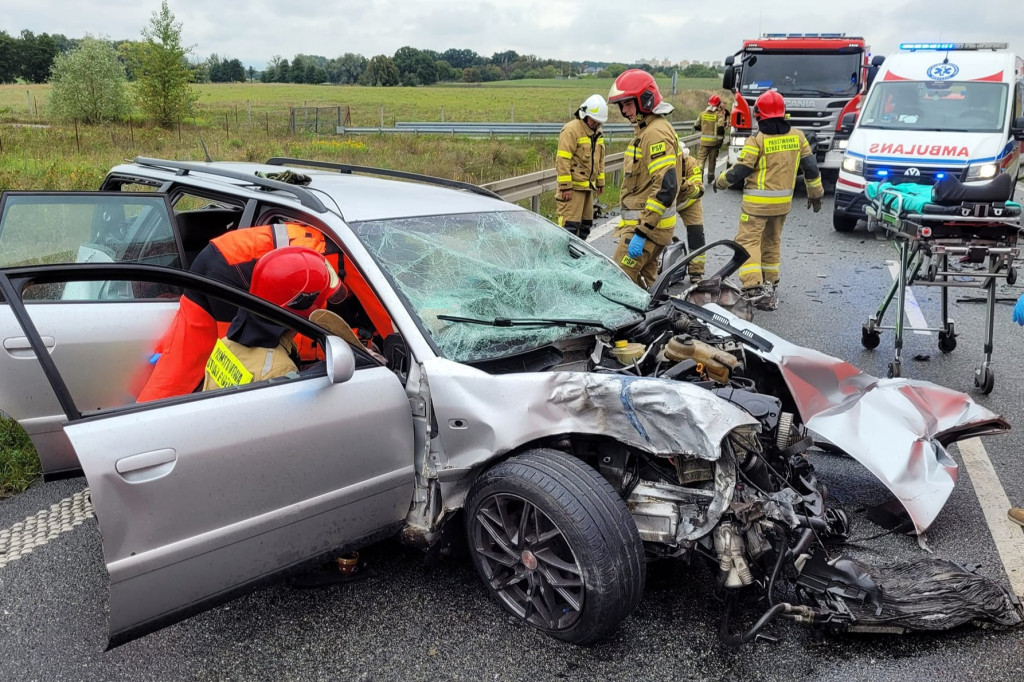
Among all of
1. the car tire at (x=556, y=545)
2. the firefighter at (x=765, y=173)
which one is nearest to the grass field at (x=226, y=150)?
the car tire at (x=556, y=545)

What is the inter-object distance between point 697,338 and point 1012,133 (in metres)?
9.21

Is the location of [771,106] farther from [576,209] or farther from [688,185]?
[576,209]

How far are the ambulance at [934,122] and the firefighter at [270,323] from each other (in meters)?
8.96

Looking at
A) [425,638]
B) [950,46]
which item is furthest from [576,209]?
[950,46]

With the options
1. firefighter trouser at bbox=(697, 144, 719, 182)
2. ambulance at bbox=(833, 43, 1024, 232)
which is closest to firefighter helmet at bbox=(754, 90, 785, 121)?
ambulance at bbox=(833, 43, 1024, 232)

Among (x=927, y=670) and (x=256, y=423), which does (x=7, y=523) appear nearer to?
(x=256, y=423)

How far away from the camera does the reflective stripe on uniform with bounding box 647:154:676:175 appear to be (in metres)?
6.49

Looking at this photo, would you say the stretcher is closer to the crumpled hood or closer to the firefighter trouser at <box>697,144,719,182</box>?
the crumpled hood

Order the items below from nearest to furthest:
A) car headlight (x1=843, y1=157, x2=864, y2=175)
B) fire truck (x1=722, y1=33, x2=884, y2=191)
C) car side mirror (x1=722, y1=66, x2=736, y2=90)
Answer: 1. car headlight (x1=843, y1=157, x2=864, y2=175)
2. fire truck (x1=722, y1=33, x2=884, y2=191)
3. car side mirror (x1=722, y1=66, x2=736, y2=90)

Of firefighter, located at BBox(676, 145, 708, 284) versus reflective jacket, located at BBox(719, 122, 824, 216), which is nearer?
reflective jacket, located at BBox(719, 122, 824, 216)

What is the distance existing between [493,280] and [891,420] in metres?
1.80

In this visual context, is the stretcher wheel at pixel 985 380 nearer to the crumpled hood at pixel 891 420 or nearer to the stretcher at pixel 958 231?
the stretcher at pixel 958 231

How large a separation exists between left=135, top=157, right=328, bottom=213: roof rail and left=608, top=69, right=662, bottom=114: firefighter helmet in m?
3.33

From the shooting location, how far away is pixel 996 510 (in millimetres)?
3682
